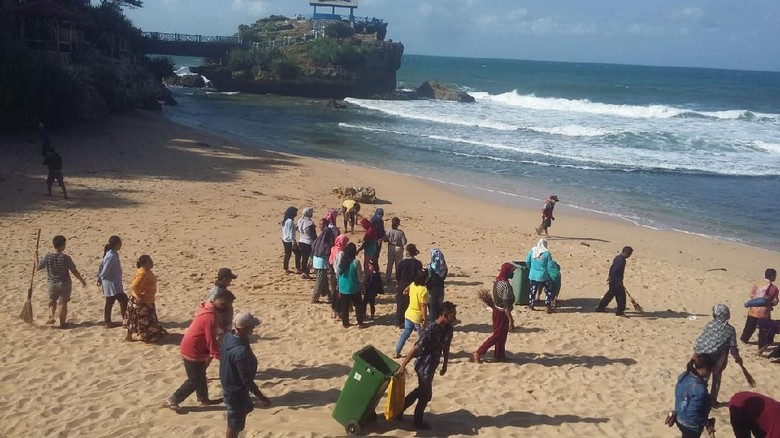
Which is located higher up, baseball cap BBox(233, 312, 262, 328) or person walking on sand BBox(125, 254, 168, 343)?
baseball cap BBox(233, 312, 262, 328)

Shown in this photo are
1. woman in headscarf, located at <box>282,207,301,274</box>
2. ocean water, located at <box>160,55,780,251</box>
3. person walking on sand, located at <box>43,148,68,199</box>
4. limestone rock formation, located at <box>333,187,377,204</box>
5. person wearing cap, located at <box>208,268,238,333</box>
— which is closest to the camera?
person wearing cap, located at <box>208,268,238,333</box>

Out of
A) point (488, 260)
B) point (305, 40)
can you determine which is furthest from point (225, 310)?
point (305, 40)

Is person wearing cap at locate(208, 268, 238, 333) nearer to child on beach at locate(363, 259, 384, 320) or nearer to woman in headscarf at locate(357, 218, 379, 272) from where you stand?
child on beach at locate(363, 259, 384, 320)

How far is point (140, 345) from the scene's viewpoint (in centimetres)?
842

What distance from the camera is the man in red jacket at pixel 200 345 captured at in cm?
631

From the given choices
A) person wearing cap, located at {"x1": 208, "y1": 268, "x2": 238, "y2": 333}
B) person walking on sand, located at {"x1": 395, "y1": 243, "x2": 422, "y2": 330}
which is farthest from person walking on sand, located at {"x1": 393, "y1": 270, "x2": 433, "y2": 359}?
person wearing cap, located at {"x1": 208, "y1": 268, "x2": 238, "y2": 333}

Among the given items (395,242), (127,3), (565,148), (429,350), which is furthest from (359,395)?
(127,3)

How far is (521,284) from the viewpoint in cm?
1106

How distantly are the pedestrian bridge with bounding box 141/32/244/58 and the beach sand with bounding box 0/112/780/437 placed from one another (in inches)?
1631

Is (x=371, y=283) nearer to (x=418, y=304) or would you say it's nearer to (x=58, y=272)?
(x=418, y=304)

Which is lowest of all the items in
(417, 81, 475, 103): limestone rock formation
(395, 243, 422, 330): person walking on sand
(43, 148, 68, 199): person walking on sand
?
(395, 243, 422, 330): person walking on sand

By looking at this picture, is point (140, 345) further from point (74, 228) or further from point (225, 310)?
point (74, 228)

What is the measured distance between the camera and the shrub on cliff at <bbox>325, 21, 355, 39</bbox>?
6988 centimetres

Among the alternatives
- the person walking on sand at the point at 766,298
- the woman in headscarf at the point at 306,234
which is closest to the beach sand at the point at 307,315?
the woman in headscarf at the point at 306,234
